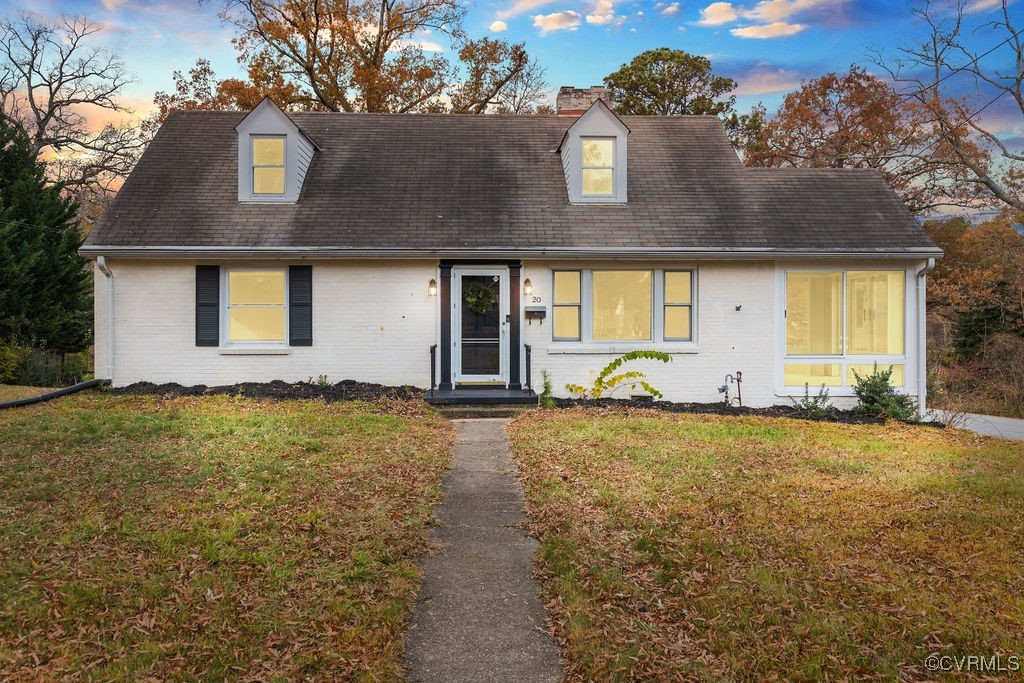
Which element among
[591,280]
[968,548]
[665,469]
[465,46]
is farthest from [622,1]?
[968,548]

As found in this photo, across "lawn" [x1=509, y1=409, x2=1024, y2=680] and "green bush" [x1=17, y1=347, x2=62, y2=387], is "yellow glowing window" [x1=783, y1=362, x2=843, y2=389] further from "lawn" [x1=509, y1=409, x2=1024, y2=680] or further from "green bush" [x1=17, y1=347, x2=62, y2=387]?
"green bush" [x1=17, y1=347, x2=62, y2=387]

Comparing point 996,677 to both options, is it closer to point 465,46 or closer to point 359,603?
point 359,603

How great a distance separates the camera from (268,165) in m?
13.1

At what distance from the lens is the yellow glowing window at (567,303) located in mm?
12477

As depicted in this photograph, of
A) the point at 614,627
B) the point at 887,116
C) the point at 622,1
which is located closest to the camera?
the point at 614,627

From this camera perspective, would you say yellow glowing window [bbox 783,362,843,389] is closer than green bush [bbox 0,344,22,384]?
Yes

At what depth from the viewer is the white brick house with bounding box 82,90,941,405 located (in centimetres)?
1207

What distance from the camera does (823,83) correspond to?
80.5 feet

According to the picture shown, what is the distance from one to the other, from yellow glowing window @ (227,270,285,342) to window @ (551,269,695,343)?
5282mm

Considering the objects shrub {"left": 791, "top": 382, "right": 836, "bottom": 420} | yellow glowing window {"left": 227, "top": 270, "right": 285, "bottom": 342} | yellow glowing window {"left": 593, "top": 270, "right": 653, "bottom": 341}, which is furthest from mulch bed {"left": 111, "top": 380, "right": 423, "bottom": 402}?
shrub {"left": 791, "top": 382, "right": 836, "bottom": 420}

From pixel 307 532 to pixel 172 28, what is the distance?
65.6ft

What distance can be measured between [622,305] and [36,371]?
12.5m

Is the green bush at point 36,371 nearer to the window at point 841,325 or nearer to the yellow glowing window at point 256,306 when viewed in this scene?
the yellow glowing window at point 256,306

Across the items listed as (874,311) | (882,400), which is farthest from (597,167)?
(882,400)
